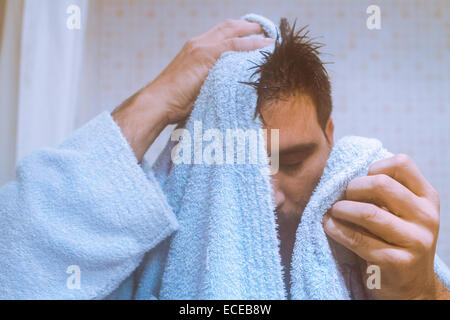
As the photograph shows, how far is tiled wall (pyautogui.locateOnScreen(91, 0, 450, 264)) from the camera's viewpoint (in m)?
0.56

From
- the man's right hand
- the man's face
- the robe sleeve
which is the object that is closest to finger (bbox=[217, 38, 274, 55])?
the man's right hand

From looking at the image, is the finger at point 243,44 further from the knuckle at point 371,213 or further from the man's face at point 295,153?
the knuckle at point 371,213

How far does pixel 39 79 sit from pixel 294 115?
0.44m

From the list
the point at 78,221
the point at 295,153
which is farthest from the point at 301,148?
the point at 78,221

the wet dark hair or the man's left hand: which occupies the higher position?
the wet dark hair

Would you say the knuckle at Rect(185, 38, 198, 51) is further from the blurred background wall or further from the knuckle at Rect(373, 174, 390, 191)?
the knuckle at Rect(373, 174, 390, 191)

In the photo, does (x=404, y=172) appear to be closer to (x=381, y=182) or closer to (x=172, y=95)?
(x=381, y=182)

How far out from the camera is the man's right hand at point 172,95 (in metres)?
0.53

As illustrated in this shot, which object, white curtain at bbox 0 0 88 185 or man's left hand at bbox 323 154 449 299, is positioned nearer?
man's left hand at bbox 323 154 449 299

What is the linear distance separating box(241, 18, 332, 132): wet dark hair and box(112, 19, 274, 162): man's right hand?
37mm

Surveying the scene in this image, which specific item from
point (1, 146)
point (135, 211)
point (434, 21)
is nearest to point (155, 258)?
point (135, 211)

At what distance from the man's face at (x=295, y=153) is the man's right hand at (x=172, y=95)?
113mm

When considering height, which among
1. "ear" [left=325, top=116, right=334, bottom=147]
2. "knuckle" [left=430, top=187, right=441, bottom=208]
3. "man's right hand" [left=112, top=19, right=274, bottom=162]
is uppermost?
"man's right hand" [left=112, top=19, right=274, bottom=162]

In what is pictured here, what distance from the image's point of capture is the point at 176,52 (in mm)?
580
